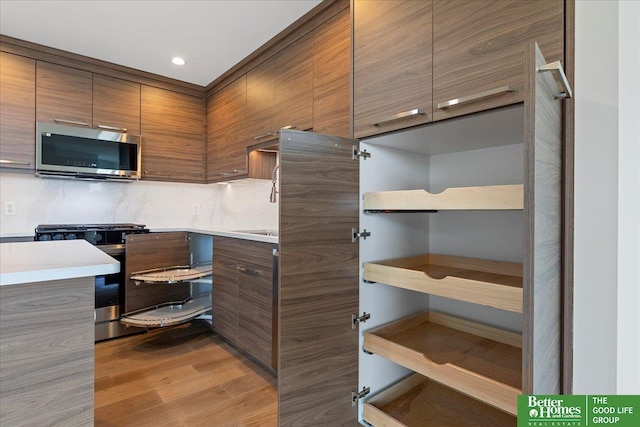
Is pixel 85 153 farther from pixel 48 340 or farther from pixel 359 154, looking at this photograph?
pixel 359 154

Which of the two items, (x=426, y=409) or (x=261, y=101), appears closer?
(x=426, y=409)

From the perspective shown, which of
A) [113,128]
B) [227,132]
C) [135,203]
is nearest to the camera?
[113,128]

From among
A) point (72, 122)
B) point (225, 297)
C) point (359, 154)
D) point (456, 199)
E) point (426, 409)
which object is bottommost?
point (426, 409)

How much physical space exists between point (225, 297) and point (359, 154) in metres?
1.58

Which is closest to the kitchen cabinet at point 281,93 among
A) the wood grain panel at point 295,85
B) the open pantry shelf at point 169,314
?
the wood grain panel at point 295,85

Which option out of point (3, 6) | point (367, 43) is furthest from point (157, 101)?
point (367, 43)

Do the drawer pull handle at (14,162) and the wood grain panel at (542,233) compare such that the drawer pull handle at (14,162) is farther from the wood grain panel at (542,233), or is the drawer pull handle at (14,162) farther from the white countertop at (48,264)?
the wood grain panel at (542,233)

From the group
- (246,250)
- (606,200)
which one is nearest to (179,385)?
(246,250)

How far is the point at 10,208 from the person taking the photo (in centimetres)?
267

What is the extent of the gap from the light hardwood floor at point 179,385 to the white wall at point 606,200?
142 centimetres

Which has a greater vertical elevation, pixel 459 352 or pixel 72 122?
pixel 72 122

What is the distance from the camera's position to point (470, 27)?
1102 millimetres

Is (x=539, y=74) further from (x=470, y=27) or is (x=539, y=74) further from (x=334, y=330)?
(x=334, y=330)

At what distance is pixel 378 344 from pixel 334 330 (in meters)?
0.21
